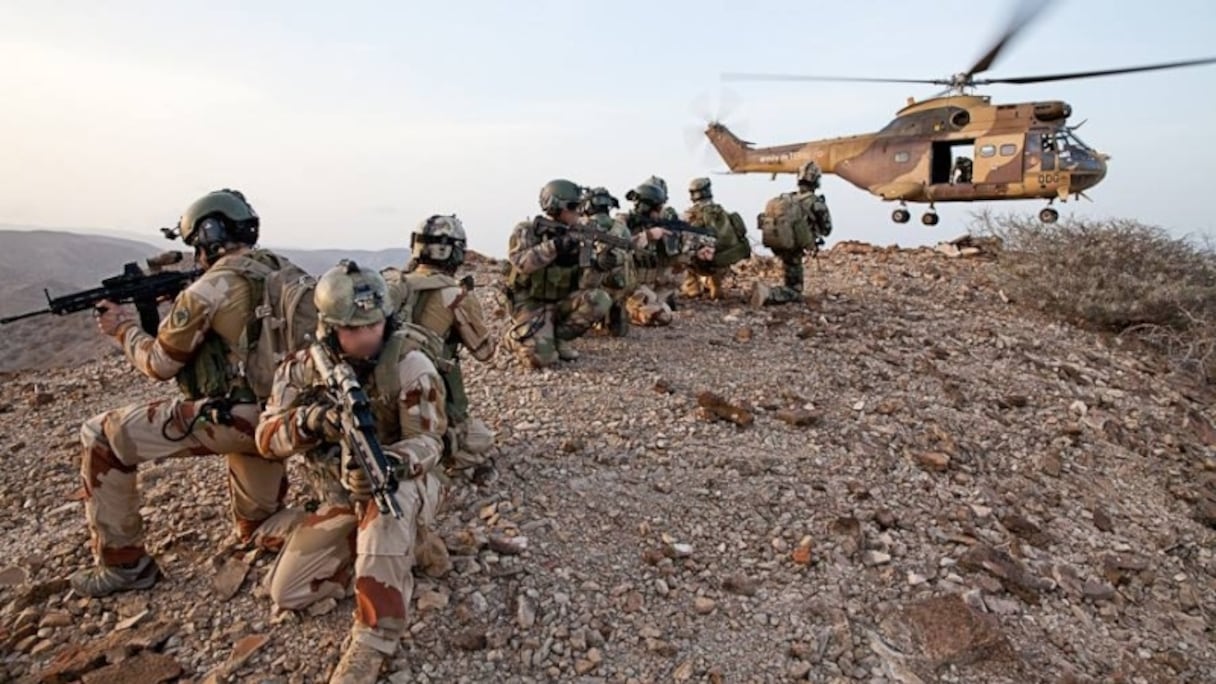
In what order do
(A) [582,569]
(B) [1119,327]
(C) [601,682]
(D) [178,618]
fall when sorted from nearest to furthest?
1. (C) [601,682]
2. (D) [178,618]
3. (A) [582,569]
4. (B) [1119,327]

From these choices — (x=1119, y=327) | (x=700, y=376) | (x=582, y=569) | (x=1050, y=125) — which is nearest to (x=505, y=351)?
(x=700, y=376)

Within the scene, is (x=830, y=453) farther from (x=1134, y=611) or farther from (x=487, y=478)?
(x=487, y=478)

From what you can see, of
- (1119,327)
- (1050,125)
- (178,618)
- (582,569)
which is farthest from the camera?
(1050,125)

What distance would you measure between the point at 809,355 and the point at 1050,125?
6769 millimetres

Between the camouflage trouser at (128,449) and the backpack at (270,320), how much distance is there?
0.22m

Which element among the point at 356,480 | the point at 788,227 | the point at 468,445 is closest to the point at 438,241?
the point at 468,445

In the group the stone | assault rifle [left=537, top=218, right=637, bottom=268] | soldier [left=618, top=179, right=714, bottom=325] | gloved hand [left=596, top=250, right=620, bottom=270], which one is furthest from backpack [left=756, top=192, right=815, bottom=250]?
the stone

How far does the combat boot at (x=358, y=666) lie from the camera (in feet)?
9.52

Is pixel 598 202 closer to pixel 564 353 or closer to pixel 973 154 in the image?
pixel 564 353

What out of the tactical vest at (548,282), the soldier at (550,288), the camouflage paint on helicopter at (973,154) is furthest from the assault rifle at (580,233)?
the camouflage paint on helicopter at (973,154)

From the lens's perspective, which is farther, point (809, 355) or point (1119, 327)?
point (1119, 327)

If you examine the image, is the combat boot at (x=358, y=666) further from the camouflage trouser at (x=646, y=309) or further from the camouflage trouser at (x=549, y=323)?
the camouflage trouser at (x=646, y=309)

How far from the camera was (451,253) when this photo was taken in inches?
191

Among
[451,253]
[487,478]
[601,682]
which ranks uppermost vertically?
[451,253]
